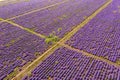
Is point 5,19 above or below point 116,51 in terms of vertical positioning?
above

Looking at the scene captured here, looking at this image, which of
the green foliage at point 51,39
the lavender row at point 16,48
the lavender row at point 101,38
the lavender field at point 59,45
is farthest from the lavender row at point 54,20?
the lavender row at point 16,48

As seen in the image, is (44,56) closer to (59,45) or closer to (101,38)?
(59,45)

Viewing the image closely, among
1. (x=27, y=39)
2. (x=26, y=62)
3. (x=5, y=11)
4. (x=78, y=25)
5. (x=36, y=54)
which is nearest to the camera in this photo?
(x=26, y=62)

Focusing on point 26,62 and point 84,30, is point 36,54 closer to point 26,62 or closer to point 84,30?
point 26,62

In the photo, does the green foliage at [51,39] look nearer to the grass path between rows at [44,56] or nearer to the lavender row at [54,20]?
the grass path between rows at [44,56]

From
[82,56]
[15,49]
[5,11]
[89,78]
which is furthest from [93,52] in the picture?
[5,11]

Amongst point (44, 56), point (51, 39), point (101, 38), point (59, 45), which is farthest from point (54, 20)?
point (44, 56)
